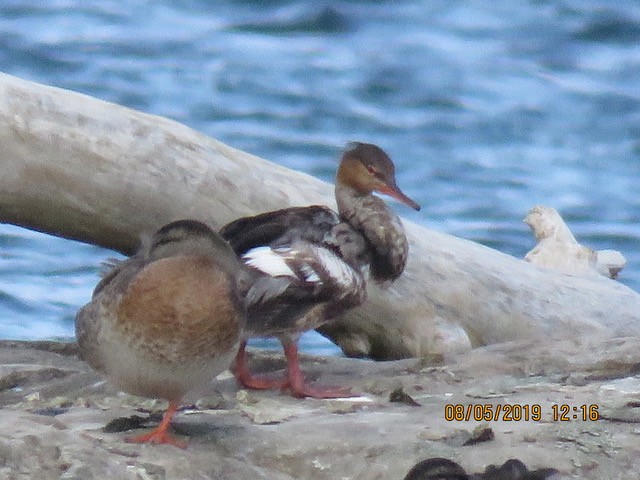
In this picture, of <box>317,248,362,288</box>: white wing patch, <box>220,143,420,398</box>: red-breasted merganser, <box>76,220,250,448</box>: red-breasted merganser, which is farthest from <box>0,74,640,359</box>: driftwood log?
<box>76,220,250,448</box>: red-breasted merganser

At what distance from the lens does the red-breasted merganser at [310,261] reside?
5.51 meters

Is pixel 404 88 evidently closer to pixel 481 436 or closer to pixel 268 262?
pixel 268 262

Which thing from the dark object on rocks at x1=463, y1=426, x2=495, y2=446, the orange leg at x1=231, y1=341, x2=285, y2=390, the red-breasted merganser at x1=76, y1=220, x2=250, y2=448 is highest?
the red-breasted merganser at x1=76, y1=220, x2=250, y2=448

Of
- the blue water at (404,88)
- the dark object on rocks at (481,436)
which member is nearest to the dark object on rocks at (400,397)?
the dark object on rocks at (481,436)

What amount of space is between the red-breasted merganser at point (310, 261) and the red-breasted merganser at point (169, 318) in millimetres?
868

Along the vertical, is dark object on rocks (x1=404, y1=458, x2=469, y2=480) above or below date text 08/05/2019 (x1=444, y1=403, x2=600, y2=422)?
below

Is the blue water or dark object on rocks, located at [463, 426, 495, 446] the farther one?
the blue water

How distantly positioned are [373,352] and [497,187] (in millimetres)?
7526

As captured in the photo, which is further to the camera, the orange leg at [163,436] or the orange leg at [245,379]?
the orange leg at [245,379]

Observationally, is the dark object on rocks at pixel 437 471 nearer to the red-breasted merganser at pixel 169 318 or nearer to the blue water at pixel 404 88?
the red-breasted merganser at pixel 169 318

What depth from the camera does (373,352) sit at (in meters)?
6.63

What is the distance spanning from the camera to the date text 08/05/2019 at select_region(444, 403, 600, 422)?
16.0 ft

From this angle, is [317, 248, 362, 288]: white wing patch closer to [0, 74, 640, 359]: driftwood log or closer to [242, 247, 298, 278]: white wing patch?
[242, 247, 298, 278]: white wing patch

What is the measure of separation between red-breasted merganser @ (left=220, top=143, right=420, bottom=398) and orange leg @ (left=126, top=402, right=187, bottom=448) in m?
0.78
